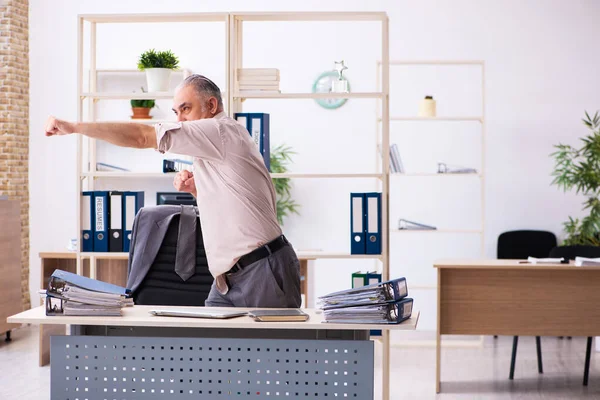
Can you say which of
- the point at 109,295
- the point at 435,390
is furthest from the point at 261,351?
the point at 435,390

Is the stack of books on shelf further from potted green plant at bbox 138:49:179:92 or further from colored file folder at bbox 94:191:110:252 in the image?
colored file folder at bbox 94:191:110:252

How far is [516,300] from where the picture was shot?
528cm

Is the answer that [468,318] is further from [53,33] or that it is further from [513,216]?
[53,33]

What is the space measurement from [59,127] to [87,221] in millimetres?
2433

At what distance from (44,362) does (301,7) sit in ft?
13.4

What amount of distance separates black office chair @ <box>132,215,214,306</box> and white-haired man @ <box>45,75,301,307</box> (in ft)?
3.18

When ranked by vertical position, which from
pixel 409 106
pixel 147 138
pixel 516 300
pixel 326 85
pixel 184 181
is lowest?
pixel 516 300

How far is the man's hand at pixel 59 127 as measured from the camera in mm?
2496

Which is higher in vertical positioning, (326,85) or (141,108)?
(326,85)

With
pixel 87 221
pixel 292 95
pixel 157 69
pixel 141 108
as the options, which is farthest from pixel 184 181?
pixel 141 108

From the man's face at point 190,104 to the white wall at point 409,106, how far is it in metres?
4.64

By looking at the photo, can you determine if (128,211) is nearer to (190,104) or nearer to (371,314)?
(190,104)

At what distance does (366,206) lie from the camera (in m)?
4.67

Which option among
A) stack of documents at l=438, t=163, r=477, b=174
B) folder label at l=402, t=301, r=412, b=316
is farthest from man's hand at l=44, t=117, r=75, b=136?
stack of documents at l=438, t=163, r=477, b=174
